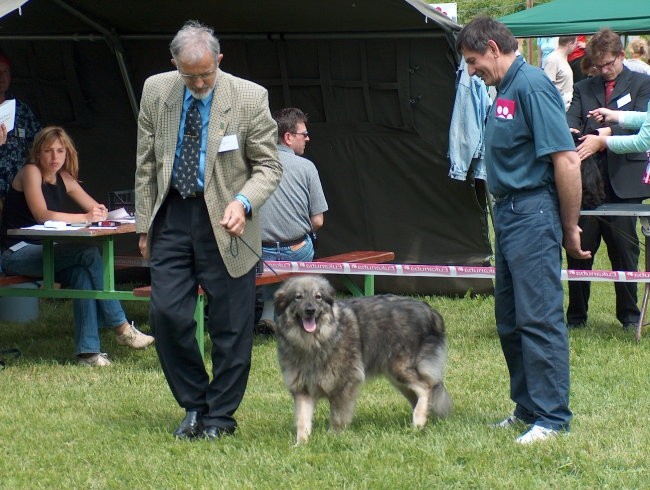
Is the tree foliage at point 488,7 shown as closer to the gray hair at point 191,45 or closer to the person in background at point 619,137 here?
the person in background at point 619,137

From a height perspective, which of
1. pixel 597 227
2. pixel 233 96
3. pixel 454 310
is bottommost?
pixel 454 310

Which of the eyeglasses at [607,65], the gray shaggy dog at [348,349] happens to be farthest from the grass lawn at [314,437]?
the eyeglasses at [607,65]

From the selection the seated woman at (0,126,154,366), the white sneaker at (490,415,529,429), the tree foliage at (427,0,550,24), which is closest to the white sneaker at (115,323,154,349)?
the seated woman at (0,126,154,366)

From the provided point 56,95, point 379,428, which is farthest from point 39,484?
point 56,95

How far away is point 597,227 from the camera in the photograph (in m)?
8.37

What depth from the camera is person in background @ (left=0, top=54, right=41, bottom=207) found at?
796cm

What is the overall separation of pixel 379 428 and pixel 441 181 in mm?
4257

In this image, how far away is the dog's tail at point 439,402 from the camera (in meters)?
5.51

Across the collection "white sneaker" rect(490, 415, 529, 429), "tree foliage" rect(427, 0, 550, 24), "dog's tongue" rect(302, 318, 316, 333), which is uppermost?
"tree foliage" rect(427, 0, 550, 24)

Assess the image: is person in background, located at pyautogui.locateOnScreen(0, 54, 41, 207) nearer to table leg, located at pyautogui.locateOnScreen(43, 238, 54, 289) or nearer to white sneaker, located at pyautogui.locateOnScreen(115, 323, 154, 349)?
table leg, located at pyautogui.locateOnScreen(43, 238, 54, 289)

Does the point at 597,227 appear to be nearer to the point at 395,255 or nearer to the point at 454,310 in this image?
the point at 454,310

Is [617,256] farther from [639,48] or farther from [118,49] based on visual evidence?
[639,48]

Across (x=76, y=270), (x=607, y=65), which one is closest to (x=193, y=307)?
(x=76, y=270)

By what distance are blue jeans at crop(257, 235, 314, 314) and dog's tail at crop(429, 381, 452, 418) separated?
7.90ft
